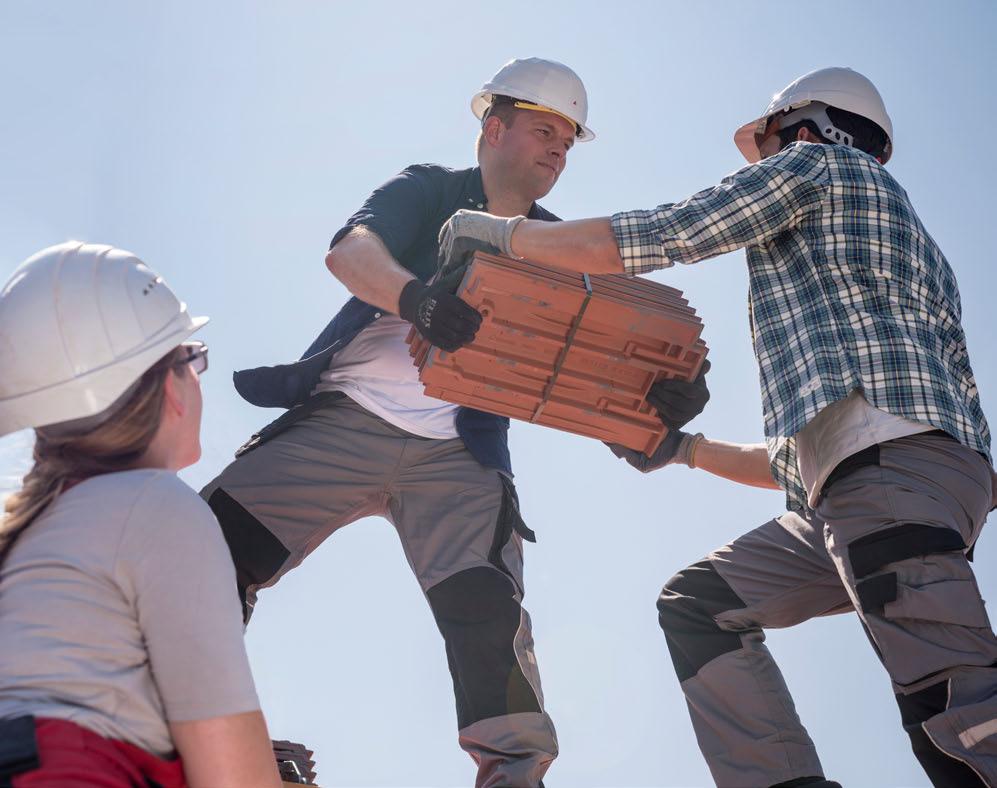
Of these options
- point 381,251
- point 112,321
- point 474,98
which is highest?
point 474,98

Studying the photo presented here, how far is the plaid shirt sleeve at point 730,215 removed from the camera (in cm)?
438

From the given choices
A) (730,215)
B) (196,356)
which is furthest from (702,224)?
(196,356)

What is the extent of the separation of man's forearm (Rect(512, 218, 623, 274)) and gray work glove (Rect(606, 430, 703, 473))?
142cm

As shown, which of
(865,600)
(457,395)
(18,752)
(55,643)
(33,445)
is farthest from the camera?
(457,395)

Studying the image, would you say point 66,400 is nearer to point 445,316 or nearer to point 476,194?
point 445,316

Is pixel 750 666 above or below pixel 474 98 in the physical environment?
below

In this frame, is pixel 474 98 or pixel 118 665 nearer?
pixel 118 665

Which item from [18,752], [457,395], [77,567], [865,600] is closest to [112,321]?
[77,567]

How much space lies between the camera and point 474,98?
6496 millimetres

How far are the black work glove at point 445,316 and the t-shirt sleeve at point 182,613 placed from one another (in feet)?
7.27

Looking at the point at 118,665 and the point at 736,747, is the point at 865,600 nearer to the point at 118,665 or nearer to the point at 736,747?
the point at 736,747

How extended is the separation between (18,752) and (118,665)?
289 millimetres

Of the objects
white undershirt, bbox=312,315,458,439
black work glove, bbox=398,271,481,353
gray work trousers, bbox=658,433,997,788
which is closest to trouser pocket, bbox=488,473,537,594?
white undershirt, bbox=312,315,458,439

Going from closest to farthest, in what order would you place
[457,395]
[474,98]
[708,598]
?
1. [708,598]
2. [457,395]
3. [474,98]
